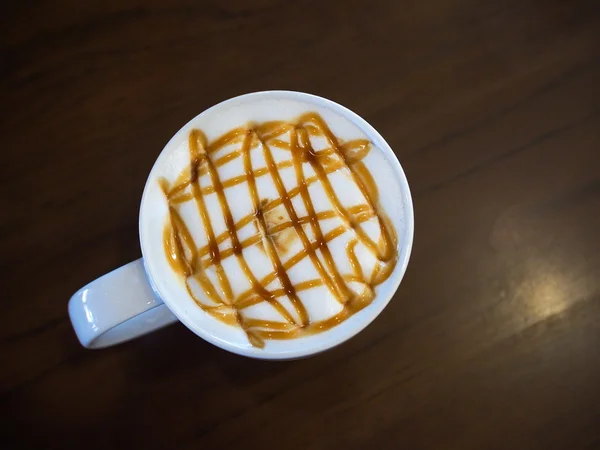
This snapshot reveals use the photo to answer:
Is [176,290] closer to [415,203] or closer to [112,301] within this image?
[112,301]

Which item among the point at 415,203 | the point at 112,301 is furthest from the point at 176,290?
the point at 415,203

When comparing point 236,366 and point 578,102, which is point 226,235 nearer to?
point 236,366

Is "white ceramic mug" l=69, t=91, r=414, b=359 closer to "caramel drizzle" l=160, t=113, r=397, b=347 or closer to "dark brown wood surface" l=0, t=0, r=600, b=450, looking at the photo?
"caramel drizzle" l=160, t=113, r=397, b=347

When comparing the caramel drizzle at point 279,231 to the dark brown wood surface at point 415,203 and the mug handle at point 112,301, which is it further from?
the dark brown wood surface at point 415,203

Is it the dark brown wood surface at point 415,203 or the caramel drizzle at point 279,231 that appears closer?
the caramel drizzle at point 279,231

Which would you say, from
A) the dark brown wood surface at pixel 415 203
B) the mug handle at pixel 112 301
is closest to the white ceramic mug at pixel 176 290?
the mug handle at pixel 112 301

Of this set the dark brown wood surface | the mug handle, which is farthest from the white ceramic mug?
the dark brown wood surface

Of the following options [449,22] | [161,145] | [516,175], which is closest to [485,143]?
[516,175]
